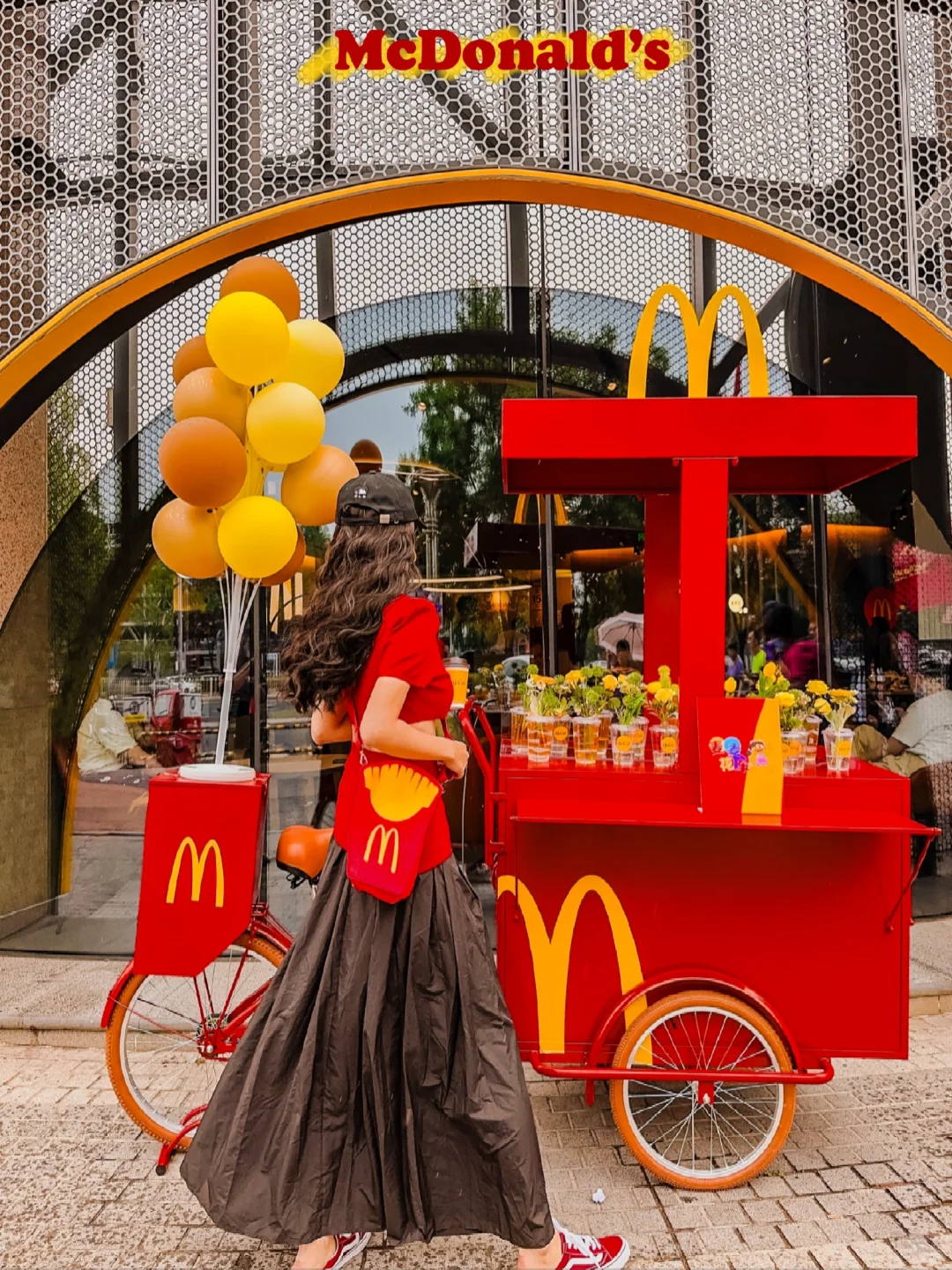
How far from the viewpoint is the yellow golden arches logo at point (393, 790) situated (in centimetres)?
232

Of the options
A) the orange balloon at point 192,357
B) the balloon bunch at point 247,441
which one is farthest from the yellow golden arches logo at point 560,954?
the orange balloon at point 192,357

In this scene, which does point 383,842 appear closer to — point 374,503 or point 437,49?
point 374,503

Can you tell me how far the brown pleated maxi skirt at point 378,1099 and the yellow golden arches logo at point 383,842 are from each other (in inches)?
4.9

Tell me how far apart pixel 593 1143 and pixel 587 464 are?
2.67 meters

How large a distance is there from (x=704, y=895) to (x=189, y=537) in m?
2.38

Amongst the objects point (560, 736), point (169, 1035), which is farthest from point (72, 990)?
point (560, 736)

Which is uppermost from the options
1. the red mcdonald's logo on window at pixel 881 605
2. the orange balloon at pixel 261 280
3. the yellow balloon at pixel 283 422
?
the orange balloon at pixel 261 280

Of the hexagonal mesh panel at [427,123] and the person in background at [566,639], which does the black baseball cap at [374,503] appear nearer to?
the hexagonal mesh panel at [427,123]

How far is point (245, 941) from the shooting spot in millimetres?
3113

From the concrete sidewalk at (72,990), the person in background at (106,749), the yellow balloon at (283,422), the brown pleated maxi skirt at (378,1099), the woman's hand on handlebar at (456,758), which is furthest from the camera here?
the person in background at (106,749)

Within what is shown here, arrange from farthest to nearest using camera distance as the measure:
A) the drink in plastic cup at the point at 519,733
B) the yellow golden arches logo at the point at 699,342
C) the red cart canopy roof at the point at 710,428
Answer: the drink in plastic cup at the point at 519,733, the yellow golden arches logo at the point at 699,342, the red cart canopy roof at the point at 710,428

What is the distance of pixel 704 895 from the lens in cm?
293

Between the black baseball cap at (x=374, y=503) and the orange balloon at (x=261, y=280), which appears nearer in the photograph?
the black baseball cap at (x=374, y=503)

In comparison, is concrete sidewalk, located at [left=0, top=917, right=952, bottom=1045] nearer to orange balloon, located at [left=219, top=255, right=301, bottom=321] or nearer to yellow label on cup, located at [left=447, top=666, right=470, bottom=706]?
yellow label on cup, located at [left=447, top=666, right=470, bottom=706]
